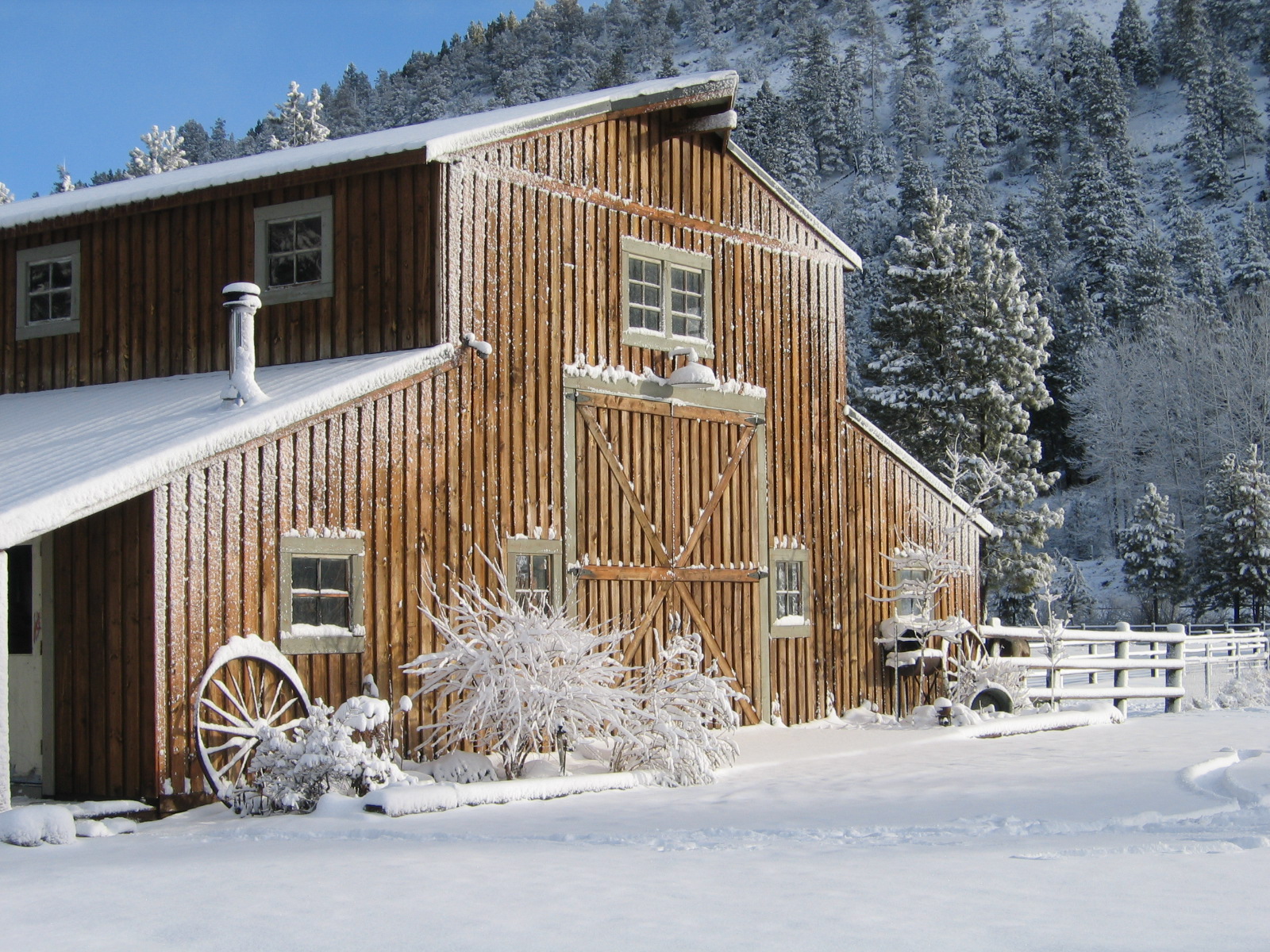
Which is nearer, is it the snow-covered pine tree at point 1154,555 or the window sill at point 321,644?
the window sill at point 321,644

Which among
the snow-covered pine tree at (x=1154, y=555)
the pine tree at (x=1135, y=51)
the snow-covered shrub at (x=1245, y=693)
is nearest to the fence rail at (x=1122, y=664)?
the snow-covered shrub at (x=1245, y=693)

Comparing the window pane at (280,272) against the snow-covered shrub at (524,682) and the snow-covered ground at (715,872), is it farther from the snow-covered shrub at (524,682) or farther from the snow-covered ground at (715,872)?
the snow-covered ground at (715,872)

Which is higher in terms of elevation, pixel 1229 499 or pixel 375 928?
pixel 1229 499

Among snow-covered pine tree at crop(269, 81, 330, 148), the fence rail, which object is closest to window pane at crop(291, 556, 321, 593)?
the fence rail

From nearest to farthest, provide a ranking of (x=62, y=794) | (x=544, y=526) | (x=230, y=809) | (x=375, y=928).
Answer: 1. (x=375, y=928)
2. (x=230, y=809)
3. (x=62, y=794)
4. (x=544, y=526)

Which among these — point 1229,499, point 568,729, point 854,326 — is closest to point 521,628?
point 568,729

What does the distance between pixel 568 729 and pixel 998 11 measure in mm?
134354

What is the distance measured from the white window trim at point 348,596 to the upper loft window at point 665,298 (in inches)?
186

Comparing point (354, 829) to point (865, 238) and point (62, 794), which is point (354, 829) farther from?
point (865, 238)

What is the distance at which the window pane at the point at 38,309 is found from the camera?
1662cm

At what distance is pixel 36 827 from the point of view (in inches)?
366

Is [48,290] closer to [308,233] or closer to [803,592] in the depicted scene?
[308,233]

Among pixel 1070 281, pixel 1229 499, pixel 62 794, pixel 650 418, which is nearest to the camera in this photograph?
pixel 62 794

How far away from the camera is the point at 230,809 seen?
36.3ft
